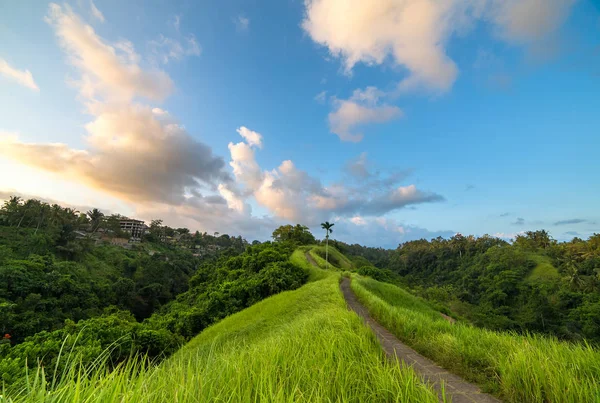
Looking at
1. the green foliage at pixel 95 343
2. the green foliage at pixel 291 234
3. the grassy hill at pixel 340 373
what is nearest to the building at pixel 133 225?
the green foliage at pixel 291 234

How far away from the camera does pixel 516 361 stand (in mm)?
3814

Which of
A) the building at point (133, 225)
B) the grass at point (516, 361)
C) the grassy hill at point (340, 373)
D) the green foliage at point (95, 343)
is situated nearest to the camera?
the grassy hill at point (340, 373)

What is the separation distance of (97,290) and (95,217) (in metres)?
46.0

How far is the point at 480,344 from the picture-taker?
530cm

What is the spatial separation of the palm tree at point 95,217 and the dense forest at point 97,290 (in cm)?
22

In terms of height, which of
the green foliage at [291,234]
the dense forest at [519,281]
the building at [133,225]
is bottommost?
the dense forest at [519,281]

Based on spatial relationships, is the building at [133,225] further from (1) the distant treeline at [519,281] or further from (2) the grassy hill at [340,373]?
(2) the grassy hill at [340,373]

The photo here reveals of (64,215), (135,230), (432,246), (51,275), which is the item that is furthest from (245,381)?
(135,230)

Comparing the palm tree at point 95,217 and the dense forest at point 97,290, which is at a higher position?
the palm tree at point 95,217

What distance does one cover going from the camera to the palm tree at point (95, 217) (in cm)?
7125

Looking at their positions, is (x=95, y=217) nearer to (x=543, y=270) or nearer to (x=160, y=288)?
(x=160, y=288)

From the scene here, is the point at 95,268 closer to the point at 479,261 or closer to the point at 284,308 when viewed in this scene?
the point at 284,308

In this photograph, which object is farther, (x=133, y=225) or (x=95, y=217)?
(x=133, y=225)

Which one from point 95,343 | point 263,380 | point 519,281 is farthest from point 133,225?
point 263,380
